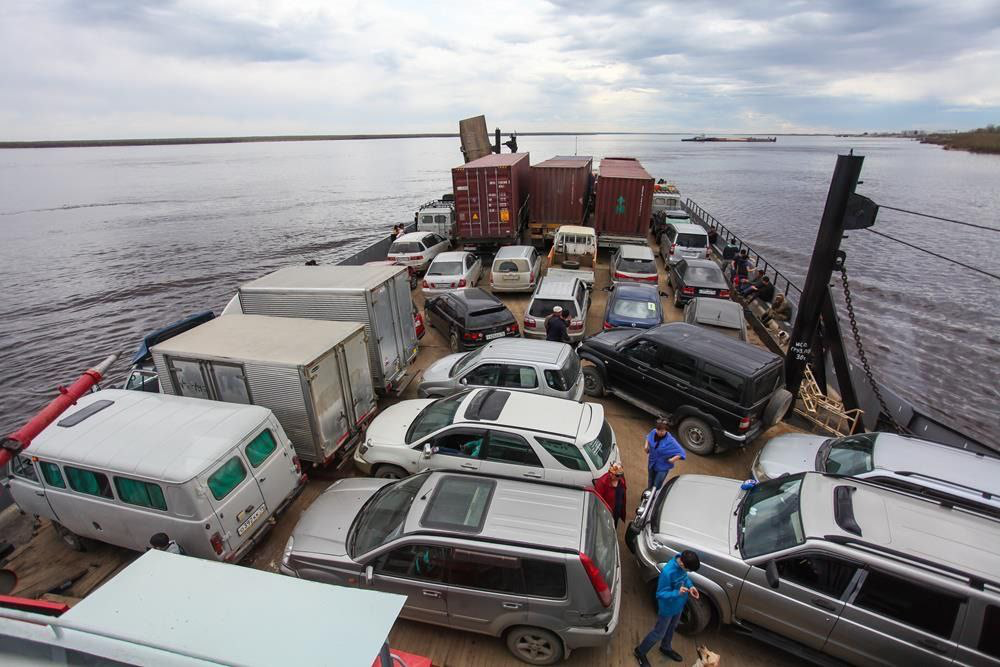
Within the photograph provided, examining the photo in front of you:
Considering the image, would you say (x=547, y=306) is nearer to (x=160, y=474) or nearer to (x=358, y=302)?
(x=358, y=302)

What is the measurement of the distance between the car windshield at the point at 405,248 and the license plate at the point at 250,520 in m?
12.2

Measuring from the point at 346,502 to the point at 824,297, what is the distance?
27.1ft

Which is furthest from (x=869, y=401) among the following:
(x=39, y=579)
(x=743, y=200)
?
(x=743, y=200)

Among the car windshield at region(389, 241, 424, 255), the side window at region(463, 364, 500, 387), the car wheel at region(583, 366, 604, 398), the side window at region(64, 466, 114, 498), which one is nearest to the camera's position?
the side window at region(64, 466, 114, 498)

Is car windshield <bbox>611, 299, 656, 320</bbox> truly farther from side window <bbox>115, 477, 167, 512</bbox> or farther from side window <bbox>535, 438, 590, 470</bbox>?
side window <bbox>115, 477, 167, 512</bbox>

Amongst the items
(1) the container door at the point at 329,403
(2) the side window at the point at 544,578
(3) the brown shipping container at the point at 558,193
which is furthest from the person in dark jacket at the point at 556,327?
(3) the brown shipping container at the point at 558,193

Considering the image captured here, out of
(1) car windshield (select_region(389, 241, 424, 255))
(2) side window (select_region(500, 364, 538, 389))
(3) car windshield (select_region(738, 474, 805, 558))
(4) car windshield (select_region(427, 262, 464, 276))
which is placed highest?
(1) car windshield (select_region(389, 241, 424, 255))

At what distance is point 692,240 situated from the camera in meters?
17.7

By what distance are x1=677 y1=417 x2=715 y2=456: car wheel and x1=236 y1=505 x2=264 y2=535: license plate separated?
20.4 feet

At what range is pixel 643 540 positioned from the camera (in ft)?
16.7

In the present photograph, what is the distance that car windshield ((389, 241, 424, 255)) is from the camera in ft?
55.5

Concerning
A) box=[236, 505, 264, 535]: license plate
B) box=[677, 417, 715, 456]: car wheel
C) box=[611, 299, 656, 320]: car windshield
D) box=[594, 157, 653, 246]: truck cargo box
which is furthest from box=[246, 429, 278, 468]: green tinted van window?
box=[594, 157, 653, 246]: truck cargo box

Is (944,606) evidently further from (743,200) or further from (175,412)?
(743,200)

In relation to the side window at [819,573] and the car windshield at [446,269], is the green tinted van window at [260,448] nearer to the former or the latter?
the side window at [819,573]
